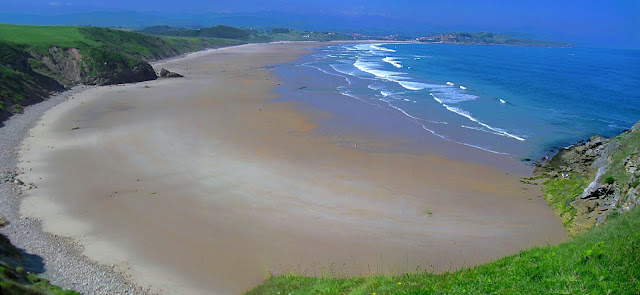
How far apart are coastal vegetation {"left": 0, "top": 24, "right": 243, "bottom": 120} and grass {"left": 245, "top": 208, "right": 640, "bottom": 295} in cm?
3341

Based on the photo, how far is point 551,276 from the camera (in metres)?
7.57

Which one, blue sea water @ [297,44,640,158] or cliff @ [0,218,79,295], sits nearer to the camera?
cliff @ [0,218,79,295]

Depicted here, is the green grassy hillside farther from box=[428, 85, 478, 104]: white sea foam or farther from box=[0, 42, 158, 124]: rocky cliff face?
box=[428, 85, 478, 104]: white sea foam

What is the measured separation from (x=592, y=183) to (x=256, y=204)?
48.3 feet

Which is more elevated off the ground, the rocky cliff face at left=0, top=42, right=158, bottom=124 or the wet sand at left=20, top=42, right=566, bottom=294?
the rocky cliff face at left=0, top=42, right=158, bottom=124

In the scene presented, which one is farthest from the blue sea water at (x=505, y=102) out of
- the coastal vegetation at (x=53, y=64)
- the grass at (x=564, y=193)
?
the coastal vegetation at (x=53, y=64)

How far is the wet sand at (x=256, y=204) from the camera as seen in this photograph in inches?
547

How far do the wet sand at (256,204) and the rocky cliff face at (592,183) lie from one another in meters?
0.84

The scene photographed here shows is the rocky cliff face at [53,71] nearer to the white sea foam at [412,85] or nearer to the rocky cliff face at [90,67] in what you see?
the rocky cliff face at [90,67]

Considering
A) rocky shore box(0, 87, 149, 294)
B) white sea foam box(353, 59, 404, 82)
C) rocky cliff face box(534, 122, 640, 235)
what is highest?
white sea foam box(353, 59, 404, 82)

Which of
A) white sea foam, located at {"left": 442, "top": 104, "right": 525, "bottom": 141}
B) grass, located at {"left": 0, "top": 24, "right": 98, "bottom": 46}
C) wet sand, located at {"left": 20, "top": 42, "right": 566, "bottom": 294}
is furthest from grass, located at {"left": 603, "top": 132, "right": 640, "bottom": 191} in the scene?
grass, located at {"left": 0, "top": 24, "right": 98, "bottom": 46}

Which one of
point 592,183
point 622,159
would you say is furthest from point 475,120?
point 592,183

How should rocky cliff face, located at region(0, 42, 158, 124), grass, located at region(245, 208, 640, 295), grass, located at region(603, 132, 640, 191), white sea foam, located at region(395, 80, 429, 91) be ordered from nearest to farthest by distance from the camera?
1. grass, located at region(245, 208, 640, 295)
2. grass, located at region(603, 132, 640, 191)
3. rocky cliff face, located at region(0, 42, 158, 124)
4. white sea foam, located at region(395, 80, 429, 91)

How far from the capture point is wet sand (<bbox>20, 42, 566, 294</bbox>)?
45.5 ft
